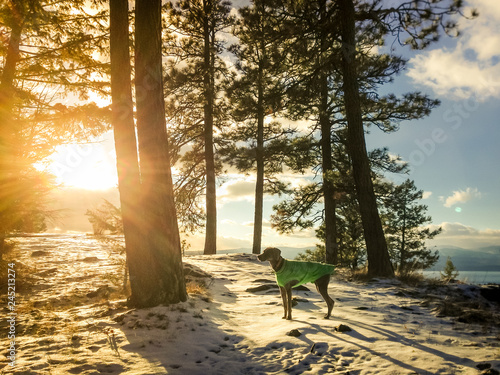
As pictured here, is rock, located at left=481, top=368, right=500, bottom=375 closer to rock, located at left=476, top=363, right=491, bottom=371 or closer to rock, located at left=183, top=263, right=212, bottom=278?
rock, located at left=476, top=363, right=491, bottom=371

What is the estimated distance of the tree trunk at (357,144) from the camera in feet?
→ 31.9

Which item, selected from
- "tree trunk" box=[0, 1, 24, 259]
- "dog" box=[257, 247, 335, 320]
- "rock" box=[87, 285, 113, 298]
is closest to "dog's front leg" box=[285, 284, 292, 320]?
"dog" box=[257, 247, 335, 320]

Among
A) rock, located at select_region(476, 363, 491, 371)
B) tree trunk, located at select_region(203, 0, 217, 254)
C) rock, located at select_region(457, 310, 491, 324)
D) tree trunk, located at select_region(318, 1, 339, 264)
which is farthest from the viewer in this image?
tree trunk, located at select_region(203, 0, 217, 254)

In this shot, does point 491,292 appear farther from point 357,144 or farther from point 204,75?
point 204,75

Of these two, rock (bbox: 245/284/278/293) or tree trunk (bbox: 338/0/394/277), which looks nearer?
rock (bbox: 245/284/278/293)

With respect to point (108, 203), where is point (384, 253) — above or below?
below

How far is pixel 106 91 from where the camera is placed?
1029cm

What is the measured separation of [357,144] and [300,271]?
595cm

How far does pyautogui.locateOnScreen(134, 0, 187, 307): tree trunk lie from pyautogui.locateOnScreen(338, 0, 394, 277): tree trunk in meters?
6.40

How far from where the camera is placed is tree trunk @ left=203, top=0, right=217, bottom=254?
15.6m

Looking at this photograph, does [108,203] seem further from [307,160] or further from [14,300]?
[307,160]

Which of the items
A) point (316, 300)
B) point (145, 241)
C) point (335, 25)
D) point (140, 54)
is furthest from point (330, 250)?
point (140, 54)

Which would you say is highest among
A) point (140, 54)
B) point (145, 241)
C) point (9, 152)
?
point (140, 54)

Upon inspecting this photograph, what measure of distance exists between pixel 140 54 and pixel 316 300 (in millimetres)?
6860
